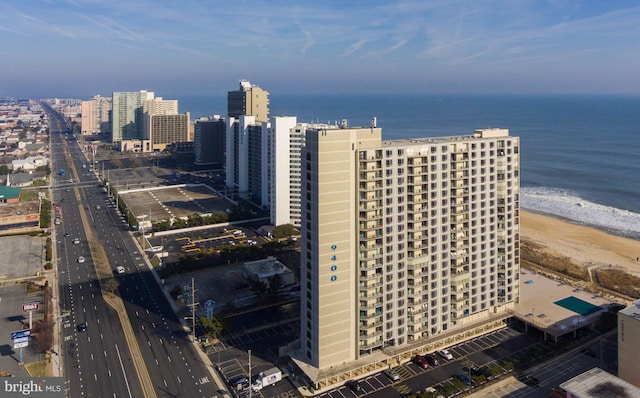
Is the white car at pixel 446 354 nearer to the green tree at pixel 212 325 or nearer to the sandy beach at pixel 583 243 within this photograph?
the green tree at pixel 212 325

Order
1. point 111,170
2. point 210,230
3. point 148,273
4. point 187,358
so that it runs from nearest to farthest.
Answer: point 187,358 < point 148,273 < point 210,230 < point 111,170

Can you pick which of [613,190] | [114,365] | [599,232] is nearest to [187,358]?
[114,365]

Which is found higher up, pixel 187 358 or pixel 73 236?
pixel 73 236

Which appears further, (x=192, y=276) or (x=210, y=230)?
(x=210, y=230)

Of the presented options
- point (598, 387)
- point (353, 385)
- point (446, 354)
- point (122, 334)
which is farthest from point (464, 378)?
point (122, 334)

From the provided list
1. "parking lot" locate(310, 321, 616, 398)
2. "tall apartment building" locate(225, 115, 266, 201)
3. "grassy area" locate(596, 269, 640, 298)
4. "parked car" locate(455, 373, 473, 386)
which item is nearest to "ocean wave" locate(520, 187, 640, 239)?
"grassy area" locate(596, 269, 640, 298)

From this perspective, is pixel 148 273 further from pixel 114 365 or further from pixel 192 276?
pixel 114 365

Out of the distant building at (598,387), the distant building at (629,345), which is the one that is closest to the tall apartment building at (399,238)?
the distant building at (629,345)
